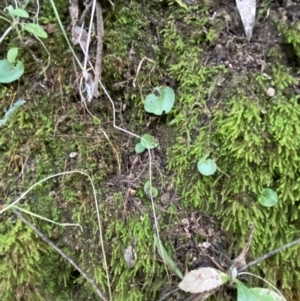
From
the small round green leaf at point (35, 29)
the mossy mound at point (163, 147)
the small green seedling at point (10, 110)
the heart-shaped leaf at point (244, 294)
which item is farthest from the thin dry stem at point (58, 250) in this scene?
the small round green leaf at point (35, 29)

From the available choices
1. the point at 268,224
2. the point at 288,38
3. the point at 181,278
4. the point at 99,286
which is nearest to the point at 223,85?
the point at 288,38

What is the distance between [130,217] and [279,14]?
2.25ft

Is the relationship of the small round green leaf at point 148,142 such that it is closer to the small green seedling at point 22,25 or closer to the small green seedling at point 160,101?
the small green seedling at point 160,101

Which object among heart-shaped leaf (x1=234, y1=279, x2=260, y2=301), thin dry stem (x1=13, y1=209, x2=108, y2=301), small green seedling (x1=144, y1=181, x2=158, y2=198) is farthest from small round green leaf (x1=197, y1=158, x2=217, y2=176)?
thin dry stem (x1=13, y1=209, x2=108, y2=301)

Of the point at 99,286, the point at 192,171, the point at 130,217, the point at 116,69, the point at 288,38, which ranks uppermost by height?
the point at 288,38

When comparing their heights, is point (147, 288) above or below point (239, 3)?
below

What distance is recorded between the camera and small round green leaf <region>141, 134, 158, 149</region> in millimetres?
1104

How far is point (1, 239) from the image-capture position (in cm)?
101

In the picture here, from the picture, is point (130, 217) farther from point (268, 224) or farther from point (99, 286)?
point (268, 224)

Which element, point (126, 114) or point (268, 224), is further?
point (126, 114)

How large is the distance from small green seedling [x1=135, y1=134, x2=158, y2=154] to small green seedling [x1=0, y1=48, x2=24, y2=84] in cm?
37

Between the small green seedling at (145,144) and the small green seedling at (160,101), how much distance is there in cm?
8

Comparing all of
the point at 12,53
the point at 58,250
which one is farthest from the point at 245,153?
the point at 12,53

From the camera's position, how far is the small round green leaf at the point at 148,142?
3.62 ft
